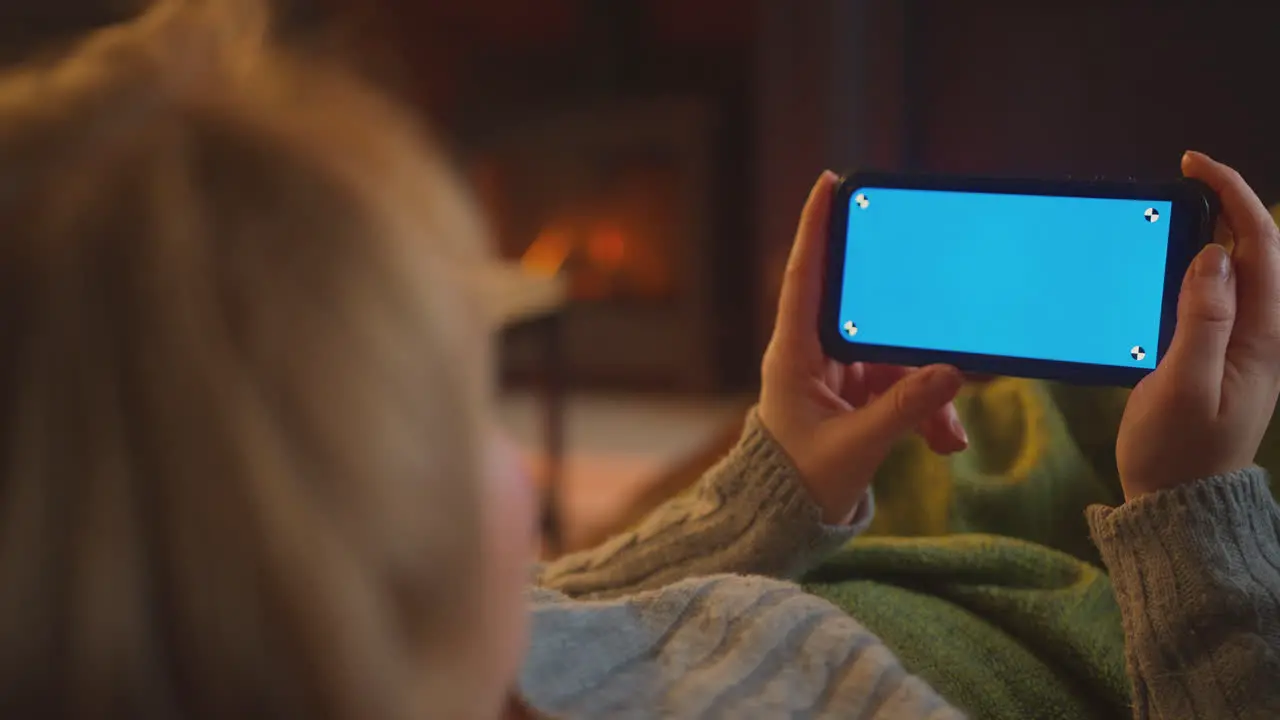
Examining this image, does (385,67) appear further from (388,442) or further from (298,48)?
(388,442)

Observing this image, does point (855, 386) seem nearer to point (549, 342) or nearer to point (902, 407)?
point (902, 407)

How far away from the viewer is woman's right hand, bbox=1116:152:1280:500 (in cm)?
50

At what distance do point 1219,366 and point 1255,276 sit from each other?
0.04 metres

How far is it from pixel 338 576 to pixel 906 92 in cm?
106

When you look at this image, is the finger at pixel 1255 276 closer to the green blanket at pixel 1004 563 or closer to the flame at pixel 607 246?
the green blanket at pixel 1004 563

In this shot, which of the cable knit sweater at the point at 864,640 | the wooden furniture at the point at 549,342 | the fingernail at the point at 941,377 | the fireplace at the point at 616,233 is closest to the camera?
the cable knit sweater at the point at 864,640

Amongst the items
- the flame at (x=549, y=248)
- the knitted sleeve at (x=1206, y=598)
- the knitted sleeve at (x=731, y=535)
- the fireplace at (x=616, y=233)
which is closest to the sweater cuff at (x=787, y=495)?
the knitted sleeve at (x=731, y=535)

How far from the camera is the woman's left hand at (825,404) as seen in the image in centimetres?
62

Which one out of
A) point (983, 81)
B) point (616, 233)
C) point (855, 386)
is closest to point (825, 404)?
point (855, 386)

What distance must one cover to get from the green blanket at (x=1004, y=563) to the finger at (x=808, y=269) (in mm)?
132

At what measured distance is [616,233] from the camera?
2975mm

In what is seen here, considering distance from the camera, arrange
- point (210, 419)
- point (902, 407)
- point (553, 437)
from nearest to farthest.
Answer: point (210, 419)
point (902, 407)
point (553, 437)

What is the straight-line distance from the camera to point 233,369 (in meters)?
0.26

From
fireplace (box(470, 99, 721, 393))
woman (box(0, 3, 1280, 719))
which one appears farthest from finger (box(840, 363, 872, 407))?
fireplace (box(470, 99, 721, 393))
